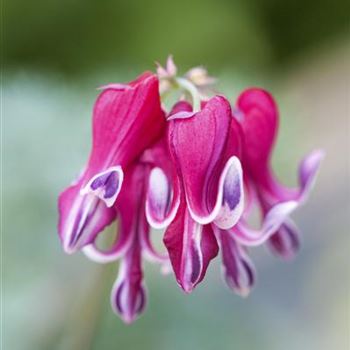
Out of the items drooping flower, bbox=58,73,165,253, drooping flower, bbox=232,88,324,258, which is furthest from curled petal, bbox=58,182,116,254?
drooping flower, bbox=232,88,324,258

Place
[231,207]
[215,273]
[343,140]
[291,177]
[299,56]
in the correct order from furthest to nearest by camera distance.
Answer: [299,56] → [343,140] → [291,177] → [215,273] → [231,207]

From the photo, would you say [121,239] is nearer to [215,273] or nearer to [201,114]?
[201,114]

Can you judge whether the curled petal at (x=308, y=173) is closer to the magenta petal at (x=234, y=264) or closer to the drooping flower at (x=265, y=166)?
the drooping flower at (x=265, y=166)

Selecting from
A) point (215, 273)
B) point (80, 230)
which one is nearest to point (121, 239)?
point (80, 230)

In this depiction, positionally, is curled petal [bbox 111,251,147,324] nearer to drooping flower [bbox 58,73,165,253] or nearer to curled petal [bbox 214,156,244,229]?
drooping flower [bbox 58,73,165,253]

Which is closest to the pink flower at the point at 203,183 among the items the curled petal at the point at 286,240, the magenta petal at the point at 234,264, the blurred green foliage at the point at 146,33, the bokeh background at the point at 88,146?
the magenta petal at the point at 234,264

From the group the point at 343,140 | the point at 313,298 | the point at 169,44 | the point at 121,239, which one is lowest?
the point at 313,298
